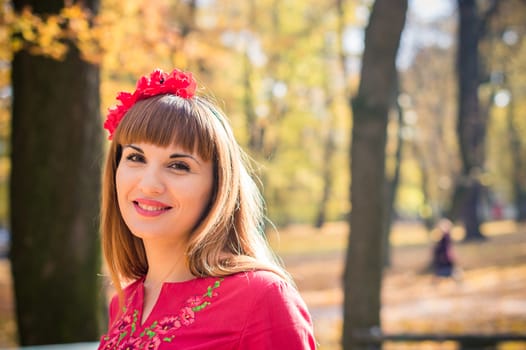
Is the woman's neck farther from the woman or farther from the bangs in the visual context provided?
the bangs

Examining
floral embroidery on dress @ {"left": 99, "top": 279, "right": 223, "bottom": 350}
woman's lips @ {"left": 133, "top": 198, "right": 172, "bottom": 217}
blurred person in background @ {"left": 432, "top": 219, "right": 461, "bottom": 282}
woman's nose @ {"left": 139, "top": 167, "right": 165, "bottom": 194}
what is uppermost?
woman's nose @ {"left": 139, "top": 167, "right": 165, "bottom": 194}

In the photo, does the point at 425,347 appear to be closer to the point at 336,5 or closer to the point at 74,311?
the point at 74,311

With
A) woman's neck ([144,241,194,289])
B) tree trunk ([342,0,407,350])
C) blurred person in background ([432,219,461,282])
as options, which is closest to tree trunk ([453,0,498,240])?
blurred person in background ([432,219,461,282])

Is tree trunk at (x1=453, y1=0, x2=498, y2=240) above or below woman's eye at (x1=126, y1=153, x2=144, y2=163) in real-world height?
above

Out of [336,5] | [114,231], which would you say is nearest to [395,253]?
[336,5]

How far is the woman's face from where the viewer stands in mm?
2068

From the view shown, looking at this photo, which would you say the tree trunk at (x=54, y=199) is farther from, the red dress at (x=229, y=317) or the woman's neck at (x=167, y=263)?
the red dress at (x=229, y=317)

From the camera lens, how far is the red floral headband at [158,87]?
221 centimetres

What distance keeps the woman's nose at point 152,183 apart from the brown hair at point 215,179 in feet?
0.31

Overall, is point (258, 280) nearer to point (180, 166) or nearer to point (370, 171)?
point (180, 166)

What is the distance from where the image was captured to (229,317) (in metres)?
1.85

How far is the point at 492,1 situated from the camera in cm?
1961

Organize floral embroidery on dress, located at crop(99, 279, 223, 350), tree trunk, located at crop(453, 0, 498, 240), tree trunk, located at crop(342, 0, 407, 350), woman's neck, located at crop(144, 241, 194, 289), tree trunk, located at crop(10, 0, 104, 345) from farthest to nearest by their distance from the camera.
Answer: tree trunk, located at crop(453, 0, 498, 240)
tree trunk, located at crop(10, 0, 104, 345)
tree trunk, located at crop(342, 0, 407, 350)
woman's neck, located at crop(144, 241, 194, 289)
floral embroidery on dress, located at crop(99, 279, 223, 350)

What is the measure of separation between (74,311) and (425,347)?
6.02 m
